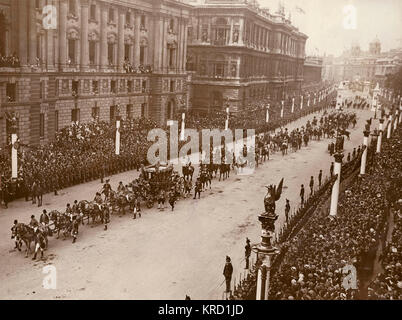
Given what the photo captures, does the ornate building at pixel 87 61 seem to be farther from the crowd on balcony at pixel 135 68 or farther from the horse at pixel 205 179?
the horse at pixel 205 179

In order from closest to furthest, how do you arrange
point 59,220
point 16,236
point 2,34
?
point 16,236, point 59,220, point 2,34

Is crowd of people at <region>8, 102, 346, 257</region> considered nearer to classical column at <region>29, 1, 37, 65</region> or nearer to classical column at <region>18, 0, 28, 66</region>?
classical column at <region>29, 1, 37, 65</region>

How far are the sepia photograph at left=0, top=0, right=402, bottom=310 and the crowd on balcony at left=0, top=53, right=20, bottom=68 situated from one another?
0.14 metres

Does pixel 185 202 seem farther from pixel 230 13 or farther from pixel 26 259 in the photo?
pixel 230 13

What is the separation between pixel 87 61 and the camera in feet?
159

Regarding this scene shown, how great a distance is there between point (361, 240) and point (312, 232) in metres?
2.00

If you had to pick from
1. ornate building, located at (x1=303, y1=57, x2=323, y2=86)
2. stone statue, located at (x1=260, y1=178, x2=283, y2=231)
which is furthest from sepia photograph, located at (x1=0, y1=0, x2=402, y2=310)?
ornate building, located at (x1=303, y1=57, x2=323, y2=86)

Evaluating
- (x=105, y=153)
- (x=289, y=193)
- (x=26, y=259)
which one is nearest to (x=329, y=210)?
(x=289, y=193)

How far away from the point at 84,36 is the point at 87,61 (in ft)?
7.91

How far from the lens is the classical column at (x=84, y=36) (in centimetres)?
4692

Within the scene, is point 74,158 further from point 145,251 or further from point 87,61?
point 87,61

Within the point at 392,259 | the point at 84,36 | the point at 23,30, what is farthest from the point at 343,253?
the point at 84,36

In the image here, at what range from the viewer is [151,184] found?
29.5 m

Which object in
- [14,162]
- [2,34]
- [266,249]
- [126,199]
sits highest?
[2,34]
